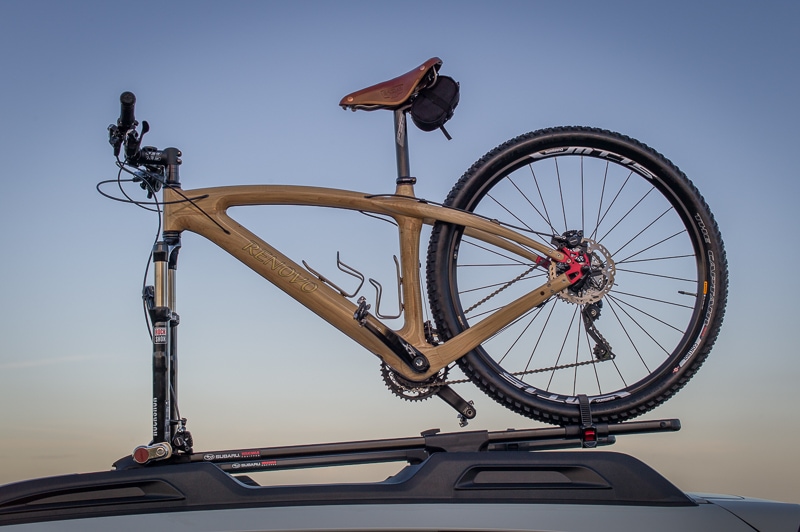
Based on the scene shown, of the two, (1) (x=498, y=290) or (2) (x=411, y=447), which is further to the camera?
(1) (x=498, y=290)

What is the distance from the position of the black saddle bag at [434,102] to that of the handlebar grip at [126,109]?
122 centimetres

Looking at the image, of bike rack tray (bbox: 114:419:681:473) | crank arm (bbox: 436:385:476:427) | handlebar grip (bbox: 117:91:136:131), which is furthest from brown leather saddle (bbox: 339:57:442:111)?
bike rack tray (bbox: 114:419:681:473)

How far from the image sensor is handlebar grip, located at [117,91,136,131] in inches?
136

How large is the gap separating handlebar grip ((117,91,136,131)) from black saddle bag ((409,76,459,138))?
1.22 meters

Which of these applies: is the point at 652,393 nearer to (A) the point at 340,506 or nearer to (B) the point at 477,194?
(B) the point at 477,194

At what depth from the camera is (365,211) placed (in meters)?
3.72

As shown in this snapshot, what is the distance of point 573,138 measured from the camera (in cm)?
377

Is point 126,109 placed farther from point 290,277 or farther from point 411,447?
point 411,447

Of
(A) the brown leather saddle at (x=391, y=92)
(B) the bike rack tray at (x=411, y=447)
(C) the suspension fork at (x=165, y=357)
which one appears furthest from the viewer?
(A) the brown leather saddle at (x=391, y=92)

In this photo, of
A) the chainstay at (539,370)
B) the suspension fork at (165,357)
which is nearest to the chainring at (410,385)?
the chainstay at (539,370)

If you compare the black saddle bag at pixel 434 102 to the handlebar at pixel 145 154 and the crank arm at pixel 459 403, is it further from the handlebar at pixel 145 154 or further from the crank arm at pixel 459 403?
the crank arm at pixel 459 403

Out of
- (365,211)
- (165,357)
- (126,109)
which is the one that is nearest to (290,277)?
(365,211)

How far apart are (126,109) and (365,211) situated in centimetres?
109

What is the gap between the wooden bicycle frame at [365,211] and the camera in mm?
3578
